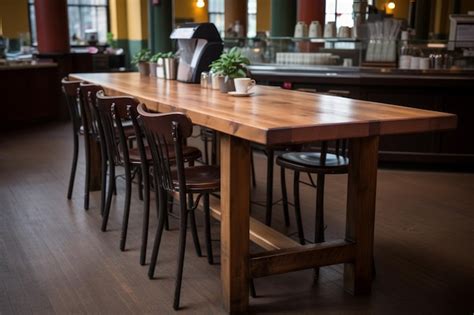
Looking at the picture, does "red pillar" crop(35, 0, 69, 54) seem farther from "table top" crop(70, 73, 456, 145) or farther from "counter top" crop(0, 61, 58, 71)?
"table top" crop(70, 73, 456, 145)

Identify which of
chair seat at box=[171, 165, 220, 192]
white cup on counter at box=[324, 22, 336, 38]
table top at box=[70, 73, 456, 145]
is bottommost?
chair seat at box=[171, 165, 220, 192]

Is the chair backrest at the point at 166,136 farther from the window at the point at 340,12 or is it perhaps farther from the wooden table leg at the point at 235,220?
the window at the point at 340,12

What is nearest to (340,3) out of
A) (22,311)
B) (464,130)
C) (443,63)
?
(443,63)

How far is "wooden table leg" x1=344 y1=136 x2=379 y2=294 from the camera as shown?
2.63 m

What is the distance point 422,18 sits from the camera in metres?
12.3

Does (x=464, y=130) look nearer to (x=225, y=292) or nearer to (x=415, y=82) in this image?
(x=415, y=82)

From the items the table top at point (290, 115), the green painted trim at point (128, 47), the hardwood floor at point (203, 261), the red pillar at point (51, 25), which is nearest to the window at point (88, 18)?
the green painted trim at point (128, 47)

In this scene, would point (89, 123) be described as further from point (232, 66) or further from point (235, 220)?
point (235, 220)

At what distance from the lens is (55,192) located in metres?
4.54

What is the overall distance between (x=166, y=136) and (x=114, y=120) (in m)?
0.84

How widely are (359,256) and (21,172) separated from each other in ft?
12.0

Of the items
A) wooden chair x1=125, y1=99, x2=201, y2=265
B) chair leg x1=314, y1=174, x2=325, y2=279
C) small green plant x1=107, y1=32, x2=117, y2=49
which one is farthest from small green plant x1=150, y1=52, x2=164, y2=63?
small green plant x1=107, y1=32, x2=117, y2=49

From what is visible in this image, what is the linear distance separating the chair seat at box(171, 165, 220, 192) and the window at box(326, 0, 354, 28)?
3444mm

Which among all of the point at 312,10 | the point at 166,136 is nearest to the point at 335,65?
the point at 312,10
